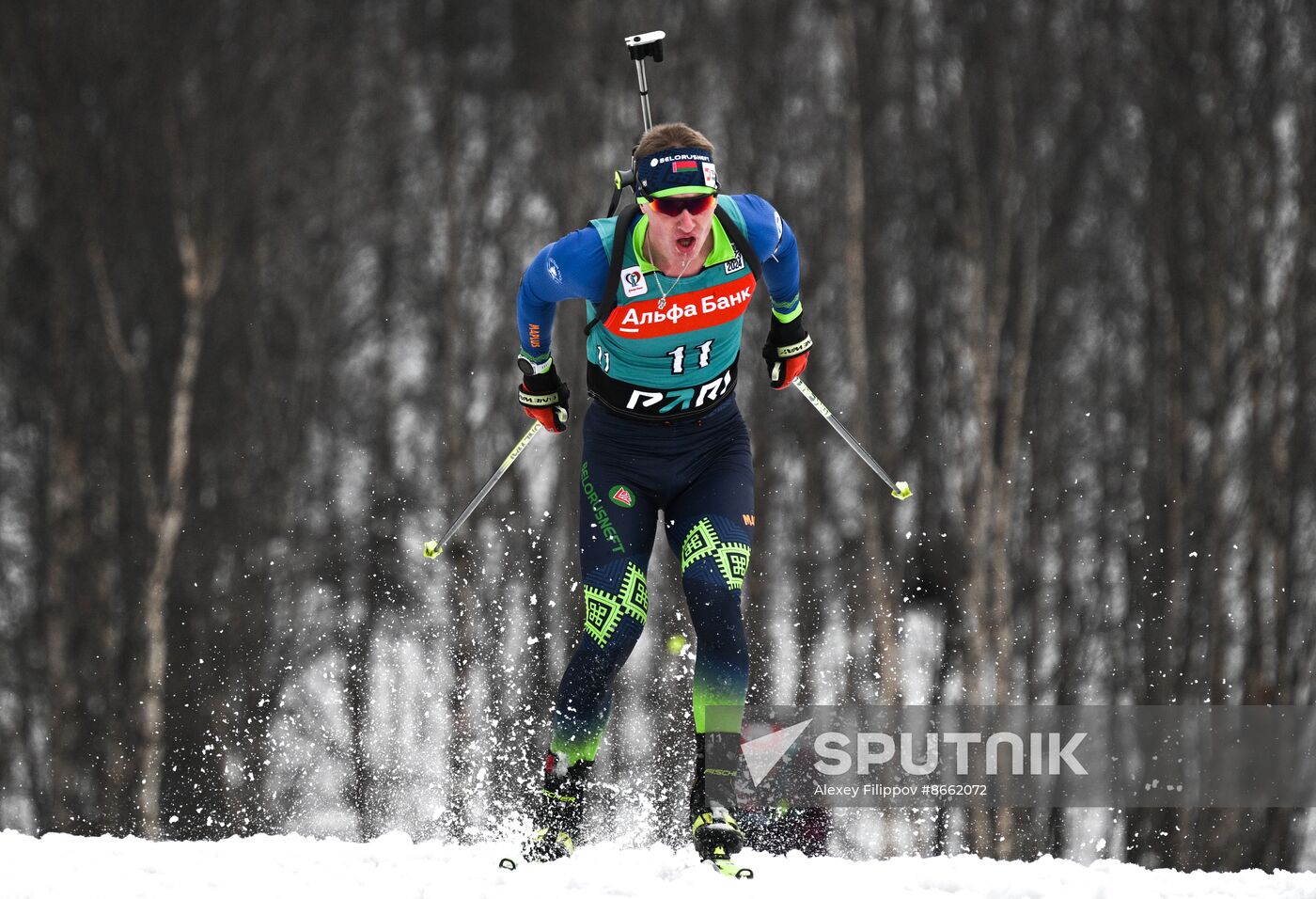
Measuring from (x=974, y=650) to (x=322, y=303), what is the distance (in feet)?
16.4

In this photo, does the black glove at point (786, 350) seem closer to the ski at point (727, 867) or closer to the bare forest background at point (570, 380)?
the ski at point (727, 867)

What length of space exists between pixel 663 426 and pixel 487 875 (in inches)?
63.8

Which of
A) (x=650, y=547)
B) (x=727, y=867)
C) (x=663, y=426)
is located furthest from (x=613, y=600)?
(x=727, y=867)

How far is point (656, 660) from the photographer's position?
35.8 ft

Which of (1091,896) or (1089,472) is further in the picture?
(1089,472)

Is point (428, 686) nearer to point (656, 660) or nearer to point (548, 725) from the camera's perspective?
point (548, 725)

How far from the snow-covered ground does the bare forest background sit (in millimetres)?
4506

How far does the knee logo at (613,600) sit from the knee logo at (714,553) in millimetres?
183

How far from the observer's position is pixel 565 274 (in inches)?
204

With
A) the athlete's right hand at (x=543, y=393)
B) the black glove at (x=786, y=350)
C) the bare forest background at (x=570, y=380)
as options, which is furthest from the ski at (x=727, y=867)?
the bare forest background at (x=570, y=380)

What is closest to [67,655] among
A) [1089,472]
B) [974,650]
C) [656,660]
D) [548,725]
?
[548,725]

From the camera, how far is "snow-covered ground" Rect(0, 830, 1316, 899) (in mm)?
5266

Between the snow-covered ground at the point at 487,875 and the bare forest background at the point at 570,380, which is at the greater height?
the bare forest background at the point at 570,380

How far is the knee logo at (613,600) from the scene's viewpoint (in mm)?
5316
